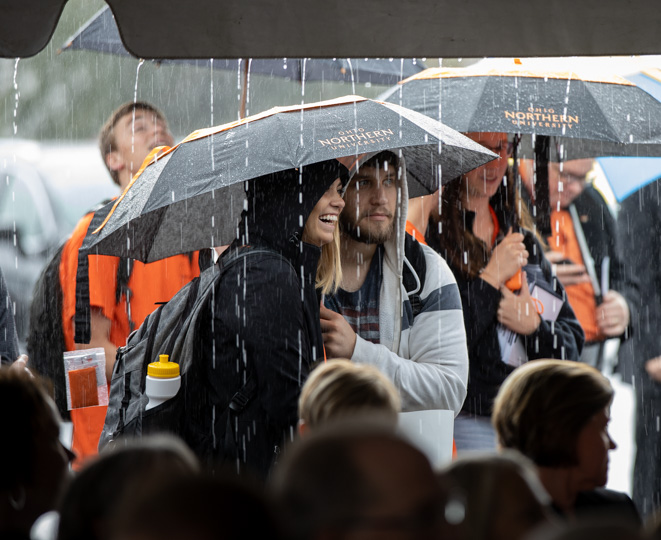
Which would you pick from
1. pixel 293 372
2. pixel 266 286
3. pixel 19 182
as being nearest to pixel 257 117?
pixel 266 286

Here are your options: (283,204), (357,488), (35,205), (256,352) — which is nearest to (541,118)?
(283,204)

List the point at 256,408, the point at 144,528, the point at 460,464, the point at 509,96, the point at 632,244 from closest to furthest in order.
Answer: the point at 144,528 → the point at 460,464 → the point at 256,408 → the point at 509,96 → the point at 632,244

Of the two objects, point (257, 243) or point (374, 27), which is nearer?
point (374, 27)

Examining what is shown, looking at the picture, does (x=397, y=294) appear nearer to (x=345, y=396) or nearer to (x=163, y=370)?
(x=163, y=370)

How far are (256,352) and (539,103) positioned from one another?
2.05 m

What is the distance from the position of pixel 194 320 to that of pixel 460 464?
5.68ft

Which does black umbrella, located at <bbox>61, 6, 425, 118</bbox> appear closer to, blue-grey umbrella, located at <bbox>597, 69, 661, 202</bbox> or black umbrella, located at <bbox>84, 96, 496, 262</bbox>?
blue-grey umbrella, located at <bbox>597, 69, 661, 202</bbox>

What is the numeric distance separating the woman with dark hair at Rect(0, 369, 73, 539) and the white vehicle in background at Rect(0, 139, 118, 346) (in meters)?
6.20

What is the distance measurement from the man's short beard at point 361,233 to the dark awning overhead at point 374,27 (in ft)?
4.81

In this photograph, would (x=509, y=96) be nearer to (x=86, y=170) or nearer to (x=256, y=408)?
(x=256, y=408)

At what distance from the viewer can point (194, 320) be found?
10.9 ft

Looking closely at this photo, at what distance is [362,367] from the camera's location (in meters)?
2.65

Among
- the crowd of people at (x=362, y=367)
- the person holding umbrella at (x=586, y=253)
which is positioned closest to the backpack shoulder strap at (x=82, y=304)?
the crowd of people at (x=362, y=367)

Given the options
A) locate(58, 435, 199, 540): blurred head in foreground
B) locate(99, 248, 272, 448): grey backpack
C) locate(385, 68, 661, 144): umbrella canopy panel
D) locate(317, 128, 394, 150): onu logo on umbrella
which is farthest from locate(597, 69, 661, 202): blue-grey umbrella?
locate(58, 435, 199, 540): blurred head in foreground
